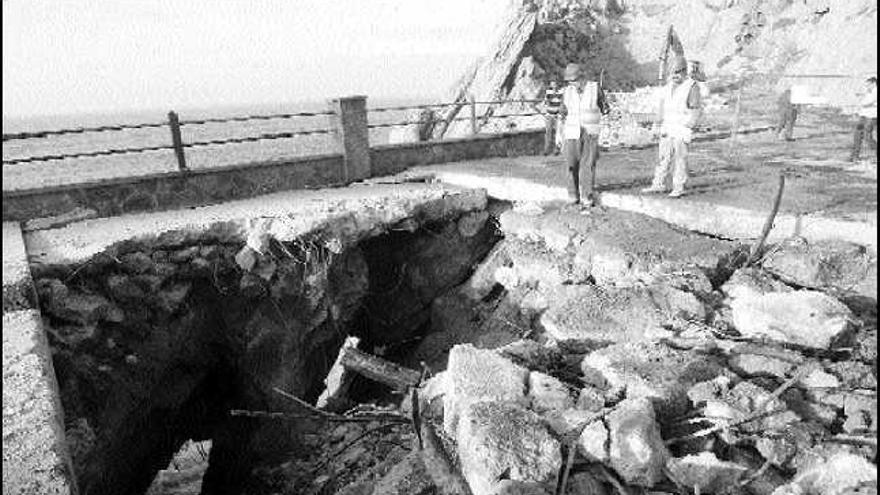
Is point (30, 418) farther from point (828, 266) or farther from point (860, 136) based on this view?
point (860, 136)

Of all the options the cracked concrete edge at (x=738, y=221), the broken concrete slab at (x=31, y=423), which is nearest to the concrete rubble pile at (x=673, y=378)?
the cracked concrete edge at (x=738, y=221)

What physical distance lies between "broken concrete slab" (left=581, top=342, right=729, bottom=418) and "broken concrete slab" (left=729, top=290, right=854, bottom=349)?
0.53 metres

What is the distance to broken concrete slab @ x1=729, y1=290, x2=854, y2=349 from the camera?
14.1 feet

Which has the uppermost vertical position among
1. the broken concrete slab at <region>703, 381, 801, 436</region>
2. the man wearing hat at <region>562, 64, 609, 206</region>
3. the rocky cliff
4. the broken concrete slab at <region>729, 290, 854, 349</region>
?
the rocky cliff

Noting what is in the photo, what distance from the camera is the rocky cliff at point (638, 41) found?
22.0 m

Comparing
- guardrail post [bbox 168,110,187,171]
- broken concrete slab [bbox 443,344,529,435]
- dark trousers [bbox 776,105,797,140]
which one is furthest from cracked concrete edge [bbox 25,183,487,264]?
dark trousers [bbox 776,105,797,140]

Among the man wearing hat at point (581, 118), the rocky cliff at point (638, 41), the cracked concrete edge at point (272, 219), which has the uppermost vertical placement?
the rocky cliff at point (638, 41)

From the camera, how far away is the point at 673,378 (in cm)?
399

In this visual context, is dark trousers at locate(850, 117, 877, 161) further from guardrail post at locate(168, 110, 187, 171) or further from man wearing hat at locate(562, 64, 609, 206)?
guardrail post at locate(168, 110, 187, 171)

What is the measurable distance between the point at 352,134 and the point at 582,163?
12.8 ft

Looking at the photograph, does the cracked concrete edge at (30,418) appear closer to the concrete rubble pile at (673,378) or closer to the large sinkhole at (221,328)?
the large sinkhole at (221,328)

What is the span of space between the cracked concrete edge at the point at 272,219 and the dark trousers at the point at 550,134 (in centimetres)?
390

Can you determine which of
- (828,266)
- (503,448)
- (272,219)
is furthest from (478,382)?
(272,219)

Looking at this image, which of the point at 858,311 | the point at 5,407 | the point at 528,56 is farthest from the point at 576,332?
the point at 528,56
